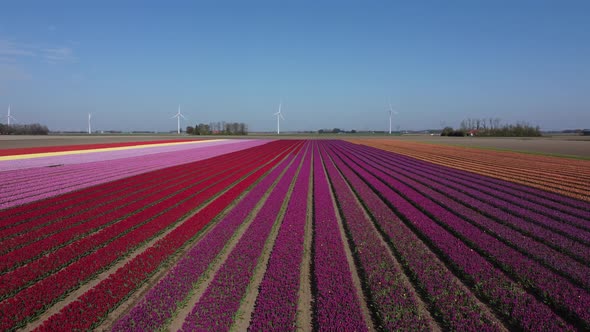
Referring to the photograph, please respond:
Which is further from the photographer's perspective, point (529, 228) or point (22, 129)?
point (22, 129)

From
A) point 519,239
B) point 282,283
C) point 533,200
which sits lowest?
point 282,283

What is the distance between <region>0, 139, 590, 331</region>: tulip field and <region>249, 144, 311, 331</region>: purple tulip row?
1.1 inches

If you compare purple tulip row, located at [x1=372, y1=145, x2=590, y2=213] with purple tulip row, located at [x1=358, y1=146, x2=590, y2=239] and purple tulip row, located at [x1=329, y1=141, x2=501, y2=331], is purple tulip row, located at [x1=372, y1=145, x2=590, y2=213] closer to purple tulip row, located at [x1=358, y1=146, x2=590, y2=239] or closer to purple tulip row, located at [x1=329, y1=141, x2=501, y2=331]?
purple tulip row, located at [x1=358, y1=146, x2=590, y2=239]

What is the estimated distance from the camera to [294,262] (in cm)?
594

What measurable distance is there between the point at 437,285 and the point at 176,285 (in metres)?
4.11

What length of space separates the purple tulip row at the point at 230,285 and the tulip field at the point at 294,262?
0.08ft

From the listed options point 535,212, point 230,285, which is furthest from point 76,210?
point 535,212

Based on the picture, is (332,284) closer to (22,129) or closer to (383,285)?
(383,285)

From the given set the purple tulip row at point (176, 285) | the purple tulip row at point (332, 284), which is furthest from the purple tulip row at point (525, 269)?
the purple tulip row at point (176, 285)

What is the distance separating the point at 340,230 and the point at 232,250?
285cm

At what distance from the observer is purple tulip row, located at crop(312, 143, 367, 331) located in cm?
404

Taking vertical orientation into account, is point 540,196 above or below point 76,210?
above

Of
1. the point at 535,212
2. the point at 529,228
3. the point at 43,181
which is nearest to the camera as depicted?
the point at 529,228

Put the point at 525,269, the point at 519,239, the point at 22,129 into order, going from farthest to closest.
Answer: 1. the point at 22,129
2. the point at 519,239
3. the point at 525,269
